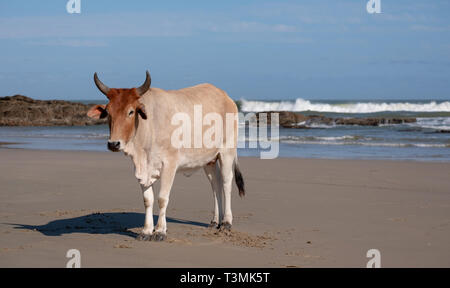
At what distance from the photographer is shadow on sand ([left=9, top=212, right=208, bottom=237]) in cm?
799

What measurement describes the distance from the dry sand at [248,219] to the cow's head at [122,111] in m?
1.34

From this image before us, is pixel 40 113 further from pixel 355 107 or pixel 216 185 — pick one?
pixel 355 107

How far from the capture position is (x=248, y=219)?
917 centimetres

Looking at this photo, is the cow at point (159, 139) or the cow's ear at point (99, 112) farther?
the cow's ear at point (99, 112)

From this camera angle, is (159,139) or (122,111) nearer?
(122,111)

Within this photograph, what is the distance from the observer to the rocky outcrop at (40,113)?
42625mm

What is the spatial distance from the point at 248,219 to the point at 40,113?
38751 mm

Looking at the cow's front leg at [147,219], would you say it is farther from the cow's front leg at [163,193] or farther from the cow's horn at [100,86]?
the cow's horn at [100,86]

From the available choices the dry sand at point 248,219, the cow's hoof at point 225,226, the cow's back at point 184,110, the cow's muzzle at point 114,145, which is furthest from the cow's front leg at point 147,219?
the cow's hoof at point 225,226

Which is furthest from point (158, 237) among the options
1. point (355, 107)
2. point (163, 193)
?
point (355, 107)

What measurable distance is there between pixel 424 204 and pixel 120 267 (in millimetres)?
6289

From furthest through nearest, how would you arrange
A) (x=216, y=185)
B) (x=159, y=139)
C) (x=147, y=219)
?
(x=216, y=185), (x=147, y=219), (x=159, y=139)

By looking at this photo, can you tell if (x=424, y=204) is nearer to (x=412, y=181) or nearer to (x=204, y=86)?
(x=412, y=181)

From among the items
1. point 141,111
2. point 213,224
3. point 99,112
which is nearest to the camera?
point 141,111
